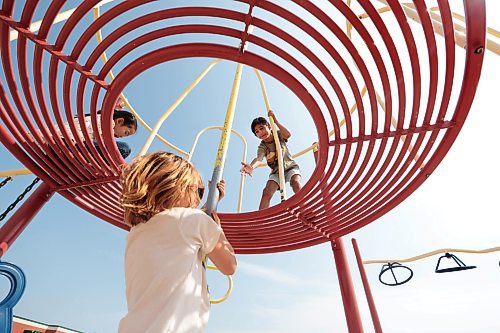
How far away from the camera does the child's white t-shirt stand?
5.72 feet

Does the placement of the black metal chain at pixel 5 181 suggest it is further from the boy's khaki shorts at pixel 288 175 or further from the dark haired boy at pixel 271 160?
the boy's khaki shorts at pixel 288 175

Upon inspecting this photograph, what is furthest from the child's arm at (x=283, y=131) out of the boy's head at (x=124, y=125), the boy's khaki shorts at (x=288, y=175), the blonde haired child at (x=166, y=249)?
the blonde haired child at (x=166, y=249)

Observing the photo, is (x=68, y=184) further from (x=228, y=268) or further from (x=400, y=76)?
(x=400, y=76)

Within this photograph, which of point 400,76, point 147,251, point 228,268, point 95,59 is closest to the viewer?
point 147,251

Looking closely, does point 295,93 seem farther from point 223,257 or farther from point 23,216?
point 23,216

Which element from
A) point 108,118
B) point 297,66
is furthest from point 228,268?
point 108,118

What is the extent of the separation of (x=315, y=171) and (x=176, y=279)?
2.97 m

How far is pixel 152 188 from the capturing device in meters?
2.21

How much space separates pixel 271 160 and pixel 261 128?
0.76 metres

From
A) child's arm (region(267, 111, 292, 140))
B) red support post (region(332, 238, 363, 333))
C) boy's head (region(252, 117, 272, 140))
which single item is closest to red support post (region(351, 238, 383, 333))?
red support post (region(332, 238, 363, 333))

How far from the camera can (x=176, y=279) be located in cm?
185

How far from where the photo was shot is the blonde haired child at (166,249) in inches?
A: 69.7

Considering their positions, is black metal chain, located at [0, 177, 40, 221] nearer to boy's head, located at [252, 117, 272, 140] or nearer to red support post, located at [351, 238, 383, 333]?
boy's head, located at [252, 117, 272, 140]

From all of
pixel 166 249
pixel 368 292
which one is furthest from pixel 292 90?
pixel 368 292
